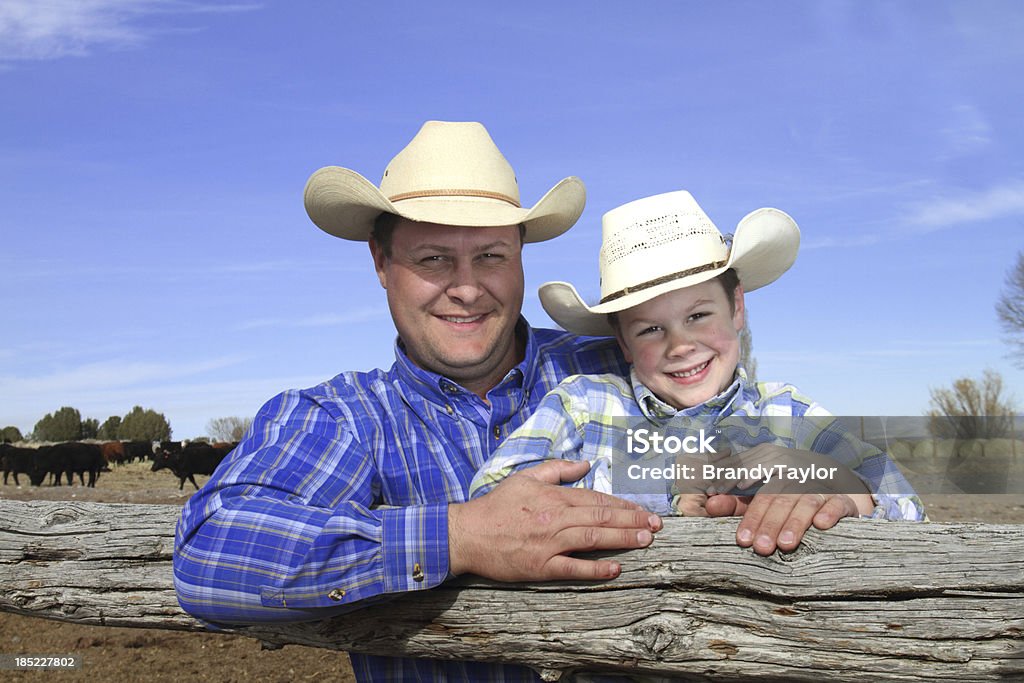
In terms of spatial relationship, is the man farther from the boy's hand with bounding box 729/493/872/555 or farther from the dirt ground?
the dirt ground

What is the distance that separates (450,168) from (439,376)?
854 millimetres

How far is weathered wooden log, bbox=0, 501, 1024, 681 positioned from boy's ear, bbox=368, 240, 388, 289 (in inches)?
57.4

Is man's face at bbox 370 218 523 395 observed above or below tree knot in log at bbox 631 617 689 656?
above

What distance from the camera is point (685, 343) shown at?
3.00 meters

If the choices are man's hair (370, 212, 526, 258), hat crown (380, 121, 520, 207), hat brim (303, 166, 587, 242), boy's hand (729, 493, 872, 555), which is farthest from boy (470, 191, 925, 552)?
man's hair (370, 212, 526, 258)

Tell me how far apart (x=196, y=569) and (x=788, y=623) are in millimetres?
1662

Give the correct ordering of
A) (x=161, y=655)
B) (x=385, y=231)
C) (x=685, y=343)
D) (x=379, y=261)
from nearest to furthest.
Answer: (x=685, y=343) < (x=385, y=231) < (x=379, y=261) < (x=161, y=655)

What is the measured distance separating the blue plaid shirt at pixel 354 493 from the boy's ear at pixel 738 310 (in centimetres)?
53

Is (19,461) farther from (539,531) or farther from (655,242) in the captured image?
(539,531)

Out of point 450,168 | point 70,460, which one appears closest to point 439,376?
point 450,168

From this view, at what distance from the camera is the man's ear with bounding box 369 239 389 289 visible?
146 inches

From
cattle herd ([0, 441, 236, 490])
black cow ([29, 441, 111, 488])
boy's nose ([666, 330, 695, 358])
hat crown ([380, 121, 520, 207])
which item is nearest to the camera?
boy's nose ([666, 330, 695, 358])

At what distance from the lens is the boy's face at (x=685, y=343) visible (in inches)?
118

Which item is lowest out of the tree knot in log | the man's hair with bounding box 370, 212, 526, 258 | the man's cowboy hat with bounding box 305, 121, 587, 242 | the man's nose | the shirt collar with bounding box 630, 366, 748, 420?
the tree knot in log
